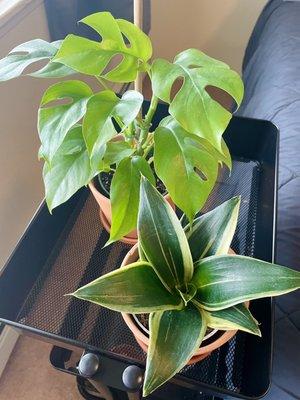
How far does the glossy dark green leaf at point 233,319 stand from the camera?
39 cm

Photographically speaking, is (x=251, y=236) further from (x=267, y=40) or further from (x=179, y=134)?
(x=267, y=40)

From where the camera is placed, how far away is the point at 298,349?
57 centimetres

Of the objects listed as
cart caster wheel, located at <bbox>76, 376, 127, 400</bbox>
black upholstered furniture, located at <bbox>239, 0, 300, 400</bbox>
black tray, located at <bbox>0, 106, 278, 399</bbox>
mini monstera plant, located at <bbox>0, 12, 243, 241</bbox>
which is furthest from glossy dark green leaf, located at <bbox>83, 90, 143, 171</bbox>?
cart caster wheel, located at <bbox>76, 376, 127, 400</bbox>

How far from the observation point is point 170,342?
398 mm

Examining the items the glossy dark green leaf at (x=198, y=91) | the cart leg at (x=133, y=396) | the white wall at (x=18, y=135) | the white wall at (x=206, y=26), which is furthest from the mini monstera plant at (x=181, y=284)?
the white wall at (x=206, y=26)

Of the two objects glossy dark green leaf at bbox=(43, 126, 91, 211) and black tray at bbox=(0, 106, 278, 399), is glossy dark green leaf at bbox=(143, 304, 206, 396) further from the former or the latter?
glossy dark green leaf at bbox=(43, 126, 91, 211)

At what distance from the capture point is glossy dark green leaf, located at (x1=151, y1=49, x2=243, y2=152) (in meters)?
0.39

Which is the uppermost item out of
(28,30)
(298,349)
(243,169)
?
(28,30)

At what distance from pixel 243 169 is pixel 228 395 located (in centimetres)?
49

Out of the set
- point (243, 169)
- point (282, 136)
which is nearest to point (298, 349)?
point (243, 169)

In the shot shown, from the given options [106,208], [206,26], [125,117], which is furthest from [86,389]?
[206,26]

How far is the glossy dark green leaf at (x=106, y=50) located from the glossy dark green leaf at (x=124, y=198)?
13cm

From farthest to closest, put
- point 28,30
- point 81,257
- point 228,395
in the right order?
point 28,30 → point 81,257 → point 228,395

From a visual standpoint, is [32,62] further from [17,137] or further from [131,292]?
[17,137]
